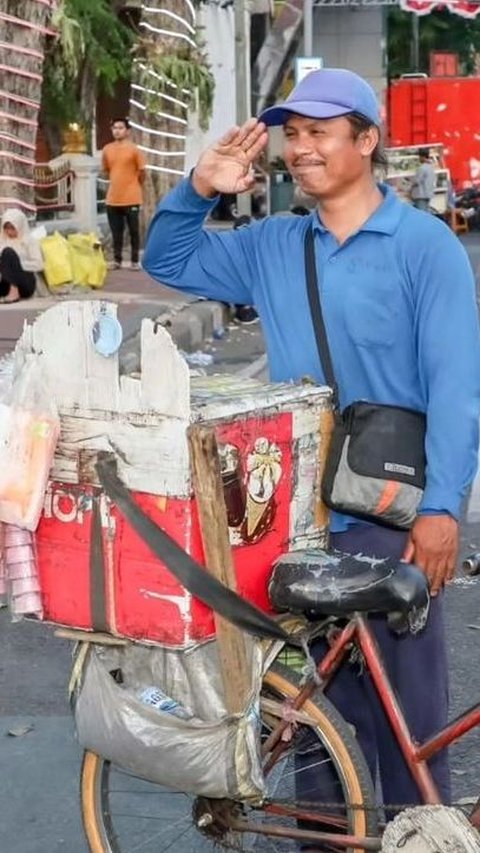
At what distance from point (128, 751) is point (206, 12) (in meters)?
26.8

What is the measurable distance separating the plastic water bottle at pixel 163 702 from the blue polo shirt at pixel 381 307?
1.83 ft

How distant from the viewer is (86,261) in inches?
690

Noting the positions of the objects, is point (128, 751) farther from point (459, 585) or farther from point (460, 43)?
point (460, 43)

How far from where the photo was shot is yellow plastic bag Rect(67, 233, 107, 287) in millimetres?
17422

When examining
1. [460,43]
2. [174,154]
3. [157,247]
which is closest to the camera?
[157,247]

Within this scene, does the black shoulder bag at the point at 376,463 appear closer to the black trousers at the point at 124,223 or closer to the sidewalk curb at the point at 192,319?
the sidewalk curb at the point at 192,319

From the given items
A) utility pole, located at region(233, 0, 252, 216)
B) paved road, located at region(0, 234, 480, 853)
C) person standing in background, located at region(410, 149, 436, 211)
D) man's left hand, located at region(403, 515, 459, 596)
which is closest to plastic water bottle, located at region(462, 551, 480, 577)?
man's left hand, located at region(403, 515, 459, 596)

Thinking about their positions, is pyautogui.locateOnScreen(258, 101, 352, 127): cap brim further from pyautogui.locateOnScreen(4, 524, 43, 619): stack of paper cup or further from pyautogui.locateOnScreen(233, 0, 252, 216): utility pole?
pyautogui.locateOnScreen(233, 0, 252, 216): utility pole

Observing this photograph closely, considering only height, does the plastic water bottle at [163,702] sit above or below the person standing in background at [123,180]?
below

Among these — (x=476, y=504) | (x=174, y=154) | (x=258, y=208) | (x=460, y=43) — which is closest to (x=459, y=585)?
(x=476, y=504)

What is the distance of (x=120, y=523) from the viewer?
321cm

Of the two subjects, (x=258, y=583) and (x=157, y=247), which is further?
(x=157, y=247)

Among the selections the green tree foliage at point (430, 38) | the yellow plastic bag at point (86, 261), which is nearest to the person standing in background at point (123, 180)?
the yellow plastic bag at point (86, 261)

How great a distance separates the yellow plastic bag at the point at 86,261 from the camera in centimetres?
1742
